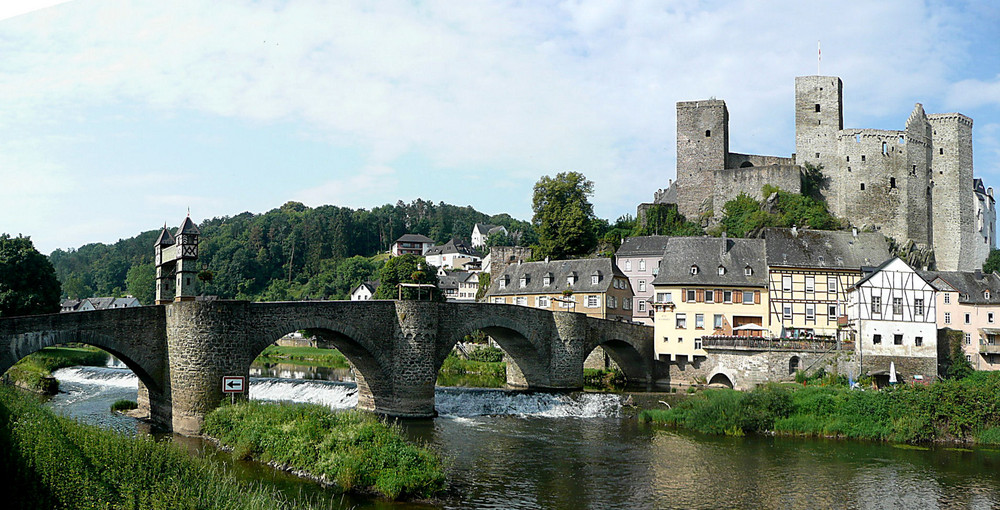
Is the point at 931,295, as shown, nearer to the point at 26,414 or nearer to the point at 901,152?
the point at 901,152

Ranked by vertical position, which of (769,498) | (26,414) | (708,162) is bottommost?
(769,498)

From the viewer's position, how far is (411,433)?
28.7 m

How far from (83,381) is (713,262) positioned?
34259 mm

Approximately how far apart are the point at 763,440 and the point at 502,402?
1096 centimetres

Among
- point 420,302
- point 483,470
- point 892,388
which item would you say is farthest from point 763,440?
point 420,302

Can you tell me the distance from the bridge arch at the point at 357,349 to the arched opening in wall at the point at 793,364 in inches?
791

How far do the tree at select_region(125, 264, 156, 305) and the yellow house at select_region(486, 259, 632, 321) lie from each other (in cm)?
6724

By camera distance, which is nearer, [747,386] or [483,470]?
[483,470]

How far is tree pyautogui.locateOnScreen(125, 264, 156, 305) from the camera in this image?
109m

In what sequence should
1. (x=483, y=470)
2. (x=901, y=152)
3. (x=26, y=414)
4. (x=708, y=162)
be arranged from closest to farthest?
(x=26, y=414) < (x=483, y=470) < (x=901, y=152) < (x=708, y=162)

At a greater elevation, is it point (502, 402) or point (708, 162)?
point (708, 162)

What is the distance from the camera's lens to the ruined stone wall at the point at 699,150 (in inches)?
2665

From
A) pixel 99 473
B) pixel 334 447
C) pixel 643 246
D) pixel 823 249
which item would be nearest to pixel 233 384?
pixel 334 447

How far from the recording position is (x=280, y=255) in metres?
120
